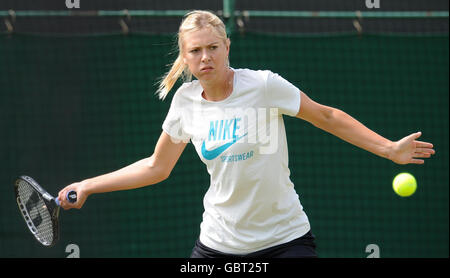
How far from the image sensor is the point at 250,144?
371 centimetres

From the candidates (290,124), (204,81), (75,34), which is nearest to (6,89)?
(75,34)

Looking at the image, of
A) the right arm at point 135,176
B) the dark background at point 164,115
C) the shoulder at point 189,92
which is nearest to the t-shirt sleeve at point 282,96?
the shoulder at point 189,92

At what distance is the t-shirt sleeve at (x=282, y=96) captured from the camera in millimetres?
3764

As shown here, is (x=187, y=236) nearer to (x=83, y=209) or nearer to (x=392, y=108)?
(x=83, y=209)

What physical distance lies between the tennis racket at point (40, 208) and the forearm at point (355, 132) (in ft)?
4.89

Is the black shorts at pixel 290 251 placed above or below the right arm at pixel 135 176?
below

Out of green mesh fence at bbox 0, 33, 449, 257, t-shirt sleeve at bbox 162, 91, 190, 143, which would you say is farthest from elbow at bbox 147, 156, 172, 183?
green mesh fence at bbox 0, 33, 449, 257

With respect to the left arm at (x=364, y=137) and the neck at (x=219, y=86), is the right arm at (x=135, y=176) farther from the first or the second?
the left arm at (x=364, y=137)

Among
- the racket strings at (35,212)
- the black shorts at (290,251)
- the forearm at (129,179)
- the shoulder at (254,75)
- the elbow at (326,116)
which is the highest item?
the shoulder at (254,75)

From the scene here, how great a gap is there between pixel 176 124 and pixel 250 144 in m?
0.49

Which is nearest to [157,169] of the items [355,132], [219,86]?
[219,86]

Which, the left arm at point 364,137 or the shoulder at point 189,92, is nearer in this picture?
the left arm at point 364,137

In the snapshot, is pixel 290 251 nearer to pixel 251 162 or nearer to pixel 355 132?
pixel 251 162

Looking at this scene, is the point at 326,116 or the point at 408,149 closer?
the point at 408,149
